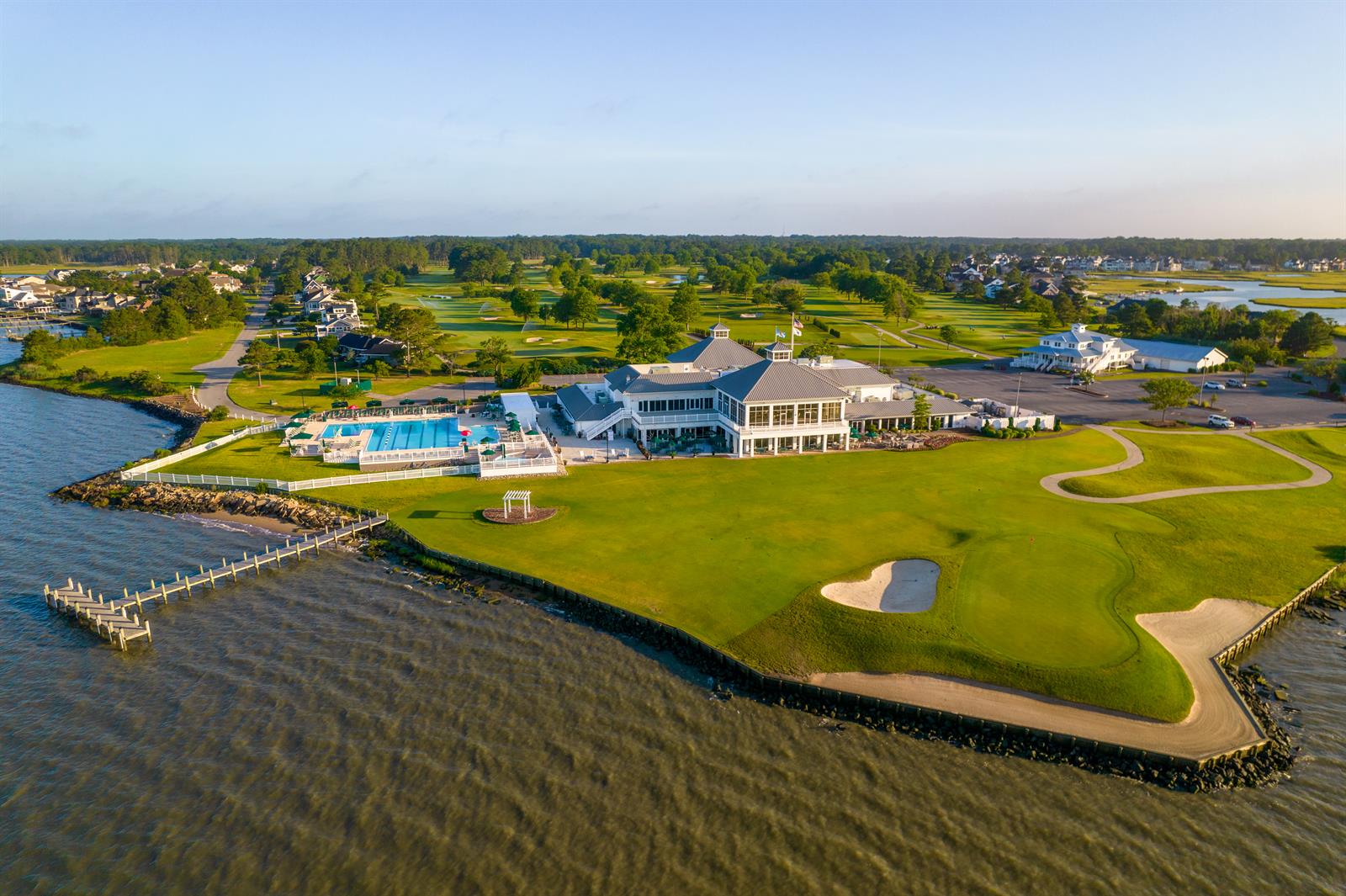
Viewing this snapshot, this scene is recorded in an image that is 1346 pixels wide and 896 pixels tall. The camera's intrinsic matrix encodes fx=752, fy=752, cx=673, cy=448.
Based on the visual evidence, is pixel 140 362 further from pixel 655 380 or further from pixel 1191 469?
pixel 1191 469

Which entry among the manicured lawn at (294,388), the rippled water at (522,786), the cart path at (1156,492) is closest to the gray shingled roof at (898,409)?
the cart path at (1156,492)

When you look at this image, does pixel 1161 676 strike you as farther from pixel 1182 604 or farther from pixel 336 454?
pixel 336 454

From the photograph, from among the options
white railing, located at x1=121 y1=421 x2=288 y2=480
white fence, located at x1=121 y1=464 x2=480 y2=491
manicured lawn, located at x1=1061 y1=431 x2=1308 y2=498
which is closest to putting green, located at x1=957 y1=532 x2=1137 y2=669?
manicured lawn, located at x1=1061 y1=431 x2=1308 y2=498

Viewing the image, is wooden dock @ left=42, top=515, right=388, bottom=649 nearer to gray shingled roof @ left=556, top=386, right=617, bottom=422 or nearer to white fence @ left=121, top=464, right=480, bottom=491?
white fence @ left=121, top=464, right=480, bottom=491

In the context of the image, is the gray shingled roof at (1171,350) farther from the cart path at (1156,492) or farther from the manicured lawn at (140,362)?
the manicured lawn at (140,362)

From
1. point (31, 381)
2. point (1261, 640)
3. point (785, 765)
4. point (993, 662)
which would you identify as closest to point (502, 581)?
point (785, 765)

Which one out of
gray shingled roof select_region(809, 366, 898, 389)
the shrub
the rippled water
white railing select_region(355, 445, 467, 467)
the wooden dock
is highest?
gray shingled roof select_region(809, 366, 898, 389)
